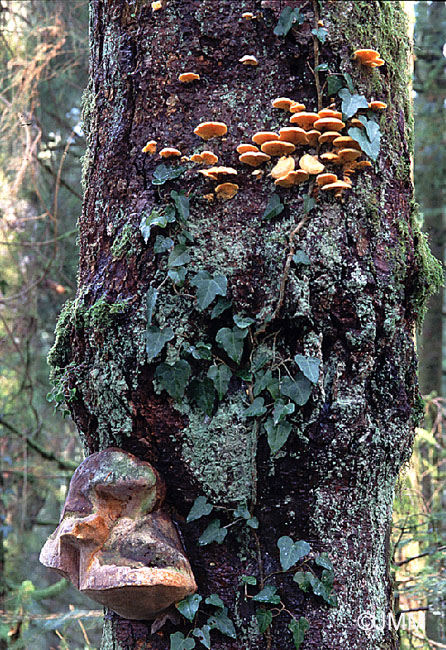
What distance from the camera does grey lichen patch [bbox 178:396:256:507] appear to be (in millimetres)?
1569

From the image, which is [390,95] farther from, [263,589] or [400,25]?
[263,589]

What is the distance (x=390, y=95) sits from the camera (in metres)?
1.77

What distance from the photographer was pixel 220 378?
1554 mm

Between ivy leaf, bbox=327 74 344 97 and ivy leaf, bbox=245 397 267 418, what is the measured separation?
0.85m

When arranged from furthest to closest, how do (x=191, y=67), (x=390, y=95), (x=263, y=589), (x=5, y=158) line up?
(x=5, y=158) < (x=390, y=95) < (x=191, y=67) < (x=263, y=589)

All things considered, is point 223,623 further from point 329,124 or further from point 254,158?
point 329,124

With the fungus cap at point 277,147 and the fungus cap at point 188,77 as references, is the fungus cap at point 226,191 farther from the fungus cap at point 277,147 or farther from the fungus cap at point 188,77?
the fungus cap at point 188,77

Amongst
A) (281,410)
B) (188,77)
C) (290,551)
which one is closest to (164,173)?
(188,77)

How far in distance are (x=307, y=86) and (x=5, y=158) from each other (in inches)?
182

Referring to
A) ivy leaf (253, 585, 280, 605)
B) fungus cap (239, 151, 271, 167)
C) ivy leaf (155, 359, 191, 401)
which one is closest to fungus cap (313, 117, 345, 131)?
fungus cap (239, 151, 271, 167)

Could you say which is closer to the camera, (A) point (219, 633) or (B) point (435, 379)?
(A) point (219, 633)

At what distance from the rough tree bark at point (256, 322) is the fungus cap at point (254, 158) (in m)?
0.04

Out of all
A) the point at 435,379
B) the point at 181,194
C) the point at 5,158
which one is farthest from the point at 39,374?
the point at 181,194

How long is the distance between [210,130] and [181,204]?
21 cm
